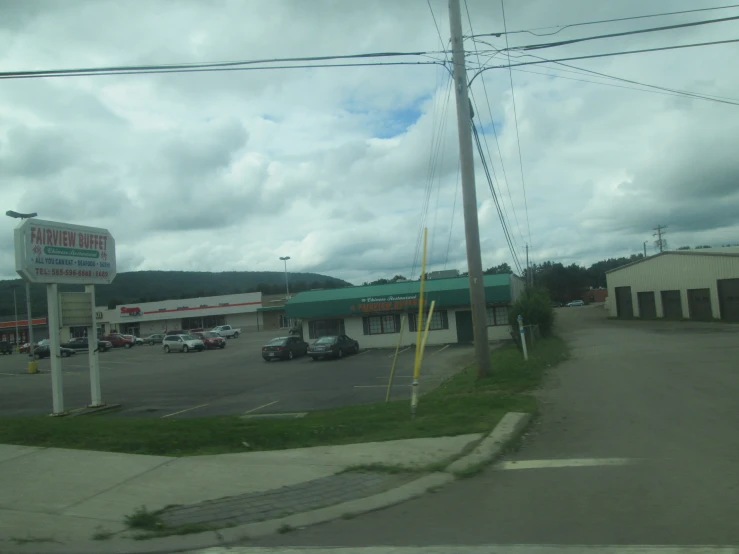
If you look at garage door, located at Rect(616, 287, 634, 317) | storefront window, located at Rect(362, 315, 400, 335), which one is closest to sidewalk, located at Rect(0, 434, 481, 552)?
storefront window, located at Rect(362, 315, 400, 335)

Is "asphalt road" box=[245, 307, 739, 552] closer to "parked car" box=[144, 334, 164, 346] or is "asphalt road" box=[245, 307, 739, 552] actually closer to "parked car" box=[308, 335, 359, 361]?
"parked car" box=[308, 335, 359, 361]

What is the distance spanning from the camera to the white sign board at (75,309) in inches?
653

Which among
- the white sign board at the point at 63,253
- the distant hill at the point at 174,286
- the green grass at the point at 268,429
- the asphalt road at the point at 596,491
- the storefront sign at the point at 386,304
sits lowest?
the asphalt road at the point at 596,491

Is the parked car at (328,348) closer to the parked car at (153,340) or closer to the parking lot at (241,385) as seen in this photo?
the parking lot at (241,385)

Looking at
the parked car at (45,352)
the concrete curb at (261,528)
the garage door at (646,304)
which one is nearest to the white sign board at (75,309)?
the concrete curb at (261,528)

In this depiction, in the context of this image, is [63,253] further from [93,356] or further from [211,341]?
[211,341]

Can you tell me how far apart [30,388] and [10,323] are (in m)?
81.1

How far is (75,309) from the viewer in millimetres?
16844

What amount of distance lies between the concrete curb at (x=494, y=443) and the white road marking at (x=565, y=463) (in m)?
0.27

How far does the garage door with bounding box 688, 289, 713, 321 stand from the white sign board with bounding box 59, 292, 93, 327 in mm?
41690

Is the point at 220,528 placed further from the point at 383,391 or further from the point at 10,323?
the point at 10,323

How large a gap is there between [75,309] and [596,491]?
1489 cm

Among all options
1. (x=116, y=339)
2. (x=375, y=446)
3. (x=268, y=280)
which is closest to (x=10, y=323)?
(x=116, y=339)

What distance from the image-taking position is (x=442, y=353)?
33.8 metres
